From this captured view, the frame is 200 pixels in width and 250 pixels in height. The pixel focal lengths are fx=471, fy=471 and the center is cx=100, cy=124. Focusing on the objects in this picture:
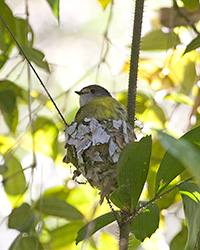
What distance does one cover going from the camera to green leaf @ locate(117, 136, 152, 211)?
154 cm

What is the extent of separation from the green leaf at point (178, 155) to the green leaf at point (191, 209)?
12 cm

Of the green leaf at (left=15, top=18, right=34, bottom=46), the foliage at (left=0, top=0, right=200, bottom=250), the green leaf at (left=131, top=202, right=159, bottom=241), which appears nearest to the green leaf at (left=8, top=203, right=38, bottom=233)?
the foliage at (left=0, top=0, right=200, bottom=250)

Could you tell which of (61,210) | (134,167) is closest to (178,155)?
(134,167)

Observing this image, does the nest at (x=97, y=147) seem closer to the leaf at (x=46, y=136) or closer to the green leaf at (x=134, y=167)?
the leaf at (x=46, y=136)

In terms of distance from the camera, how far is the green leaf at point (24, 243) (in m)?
1.96

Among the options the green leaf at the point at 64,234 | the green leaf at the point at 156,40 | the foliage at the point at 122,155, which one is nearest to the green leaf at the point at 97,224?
the foliage at the point at 122,155

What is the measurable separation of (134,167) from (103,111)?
1073 mm

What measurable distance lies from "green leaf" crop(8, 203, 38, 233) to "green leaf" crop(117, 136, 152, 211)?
566 millimetres

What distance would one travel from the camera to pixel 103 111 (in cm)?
262

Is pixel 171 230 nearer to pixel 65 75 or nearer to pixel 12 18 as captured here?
pixel 65 75

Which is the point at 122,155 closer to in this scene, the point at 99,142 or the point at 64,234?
the point at 99,142

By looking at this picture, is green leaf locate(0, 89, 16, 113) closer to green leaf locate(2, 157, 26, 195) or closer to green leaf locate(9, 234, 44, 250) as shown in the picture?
green leaf locate(2, 157, 26, 195)

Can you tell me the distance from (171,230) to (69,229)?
1.11 meters

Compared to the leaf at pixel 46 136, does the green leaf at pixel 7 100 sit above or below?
above
